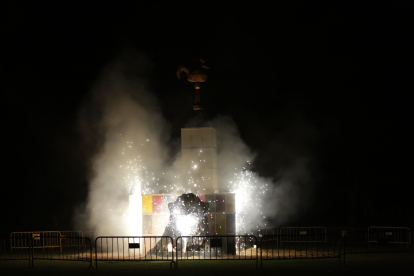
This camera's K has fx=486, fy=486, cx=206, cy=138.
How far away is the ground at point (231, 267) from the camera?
11.3 meters

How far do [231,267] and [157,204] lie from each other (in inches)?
178

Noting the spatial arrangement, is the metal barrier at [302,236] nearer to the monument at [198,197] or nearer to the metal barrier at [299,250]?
the metal barrier at [299,250]

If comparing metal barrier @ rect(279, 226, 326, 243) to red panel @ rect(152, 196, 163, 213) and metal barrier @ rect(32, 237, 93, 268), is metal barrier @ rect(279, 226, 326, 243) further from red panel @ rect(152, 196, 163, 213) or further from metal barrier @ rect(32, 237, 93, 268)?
metal barrier @ rect(32, 237, 93, 268)

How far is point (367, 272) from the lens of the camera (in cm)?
1112

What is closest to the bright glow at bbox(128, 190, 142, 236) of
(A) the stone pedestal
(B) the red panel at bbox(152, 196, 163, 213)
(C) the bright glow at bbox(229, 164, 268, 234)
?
(B) the red panel at bbox(152, 196, 163, 213)

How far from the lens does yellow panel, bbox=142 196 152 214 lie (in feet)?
52.6

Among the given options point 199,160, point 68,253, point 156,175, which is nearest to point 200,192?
point 199,160

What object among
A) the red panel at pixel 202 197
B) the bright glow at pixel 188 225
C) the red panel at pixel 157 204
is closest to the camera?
the bright glow at pixel 188 225

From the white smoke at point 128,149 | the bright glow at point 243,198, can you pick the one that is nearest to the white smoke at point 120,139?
the white smoke at point 128,149

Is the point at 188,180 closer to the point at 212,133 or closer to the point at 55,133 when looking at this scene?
the point at 212,133

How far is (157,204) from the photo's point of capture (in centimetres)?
1603

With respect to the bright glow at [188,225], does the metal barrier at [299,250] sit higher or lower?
lower

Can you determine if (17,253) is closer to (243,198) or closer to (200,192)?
(200,192)

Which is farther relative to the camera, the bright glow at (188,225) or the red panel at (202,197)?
the red panel at (202,197)
